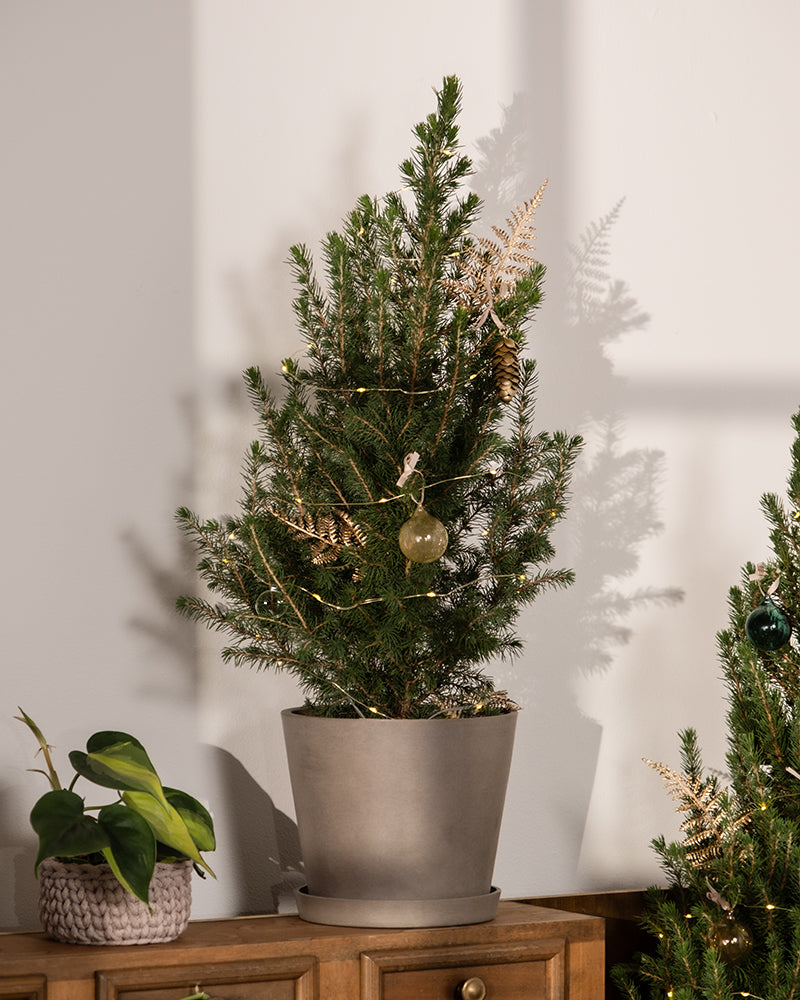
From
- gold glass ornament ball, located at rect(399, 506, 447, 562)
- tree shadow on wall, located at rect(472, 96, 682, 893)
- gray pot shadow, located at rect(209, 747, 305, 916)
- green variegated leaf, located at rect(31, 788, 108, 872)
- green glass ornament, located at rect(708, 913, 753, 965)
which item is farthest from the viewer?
tree shadow on wall, located at rect(472, 96, 682, 893)

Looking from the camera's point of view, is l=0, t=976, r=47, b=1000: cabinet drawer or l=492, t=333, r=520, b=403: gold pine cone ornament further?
l=492, t=333, r=520, b=403: gold pine cone ornament

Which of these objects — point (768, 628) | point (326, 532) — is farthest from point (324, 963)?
point (768, 628)

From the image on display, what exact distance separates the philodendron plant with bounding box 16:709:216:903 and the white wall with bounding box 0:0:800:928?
0.71 ft

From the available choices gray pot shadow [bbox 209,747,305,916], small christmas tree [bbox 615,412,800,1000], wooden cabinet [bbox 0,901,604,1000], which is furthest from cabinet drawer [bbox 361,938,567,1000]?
gray pot shadow [bbox 209,747,305,916]

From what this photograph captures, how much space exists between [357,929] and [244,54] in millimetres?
1008

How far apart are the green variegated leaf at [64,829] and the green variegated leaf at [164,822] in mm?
44

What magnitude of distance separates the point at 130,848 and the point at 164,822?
0.06 m

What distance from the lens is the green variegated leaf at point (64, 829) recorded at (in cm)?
114

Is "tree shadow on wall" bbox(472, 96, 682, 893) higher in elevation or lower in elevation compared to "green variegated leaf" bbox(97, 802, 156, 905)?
higher

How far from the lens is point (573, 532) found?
170 centimetres

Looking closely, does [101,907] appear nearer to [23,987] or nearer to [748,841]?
[23,987]

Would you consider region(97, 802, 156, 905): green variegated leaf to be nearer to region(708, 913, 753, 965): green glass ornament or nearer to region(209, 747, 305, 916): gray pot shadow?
region(209, 747, 305, 916): gray pot shadow

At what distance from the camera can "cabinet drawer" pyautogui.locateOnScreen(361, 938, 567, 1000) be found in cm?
128

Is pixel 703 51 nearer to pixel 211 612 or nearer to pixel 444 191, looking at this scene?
pixel 444 191
